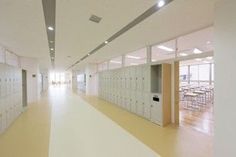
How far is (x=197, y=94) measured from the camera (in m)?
7.82

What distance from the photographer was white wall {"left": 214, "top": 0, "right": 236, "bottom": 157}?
2316 millimetres

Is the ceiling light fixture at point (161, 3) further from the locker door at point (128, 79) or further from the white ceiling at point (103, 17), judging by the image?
the locker door at point (128, 79)

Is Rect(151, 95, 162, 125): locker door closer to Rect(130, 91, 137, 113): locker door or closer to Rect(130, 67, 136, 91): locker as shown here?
Rect(130, 91, 137, 113): locker door

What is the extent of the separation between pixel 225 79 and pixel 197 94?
19.6ft

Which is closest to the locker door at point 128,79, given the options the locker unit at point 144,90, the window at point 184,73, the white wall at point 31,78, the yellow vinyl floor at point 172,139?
the locker unit at point 144,90

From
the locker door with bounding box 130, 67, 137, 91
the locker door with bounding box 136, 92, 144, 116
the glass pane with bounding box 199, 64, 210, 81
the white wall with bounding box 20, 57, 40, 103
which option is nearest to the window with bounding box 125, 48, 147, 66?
the locker door with bounding box 130, 67, 137, 91

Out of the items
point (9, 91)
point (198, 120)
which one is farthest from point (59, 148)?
point (198, 120)

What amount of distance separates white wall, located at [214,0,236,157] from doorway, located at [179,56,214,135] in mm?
1918

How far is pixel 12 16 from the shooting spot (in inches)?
128

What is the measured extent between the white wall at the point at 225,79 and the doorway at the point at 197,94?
1918 mm

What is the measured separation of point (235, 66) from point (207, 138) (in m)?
2.35

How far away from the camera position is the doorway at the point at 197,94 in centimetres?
516

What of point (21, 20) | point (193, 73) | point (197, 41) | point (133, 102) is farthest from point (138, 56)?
point (193, 73)

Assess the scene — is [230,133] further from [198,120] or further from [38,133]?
[38,133]
